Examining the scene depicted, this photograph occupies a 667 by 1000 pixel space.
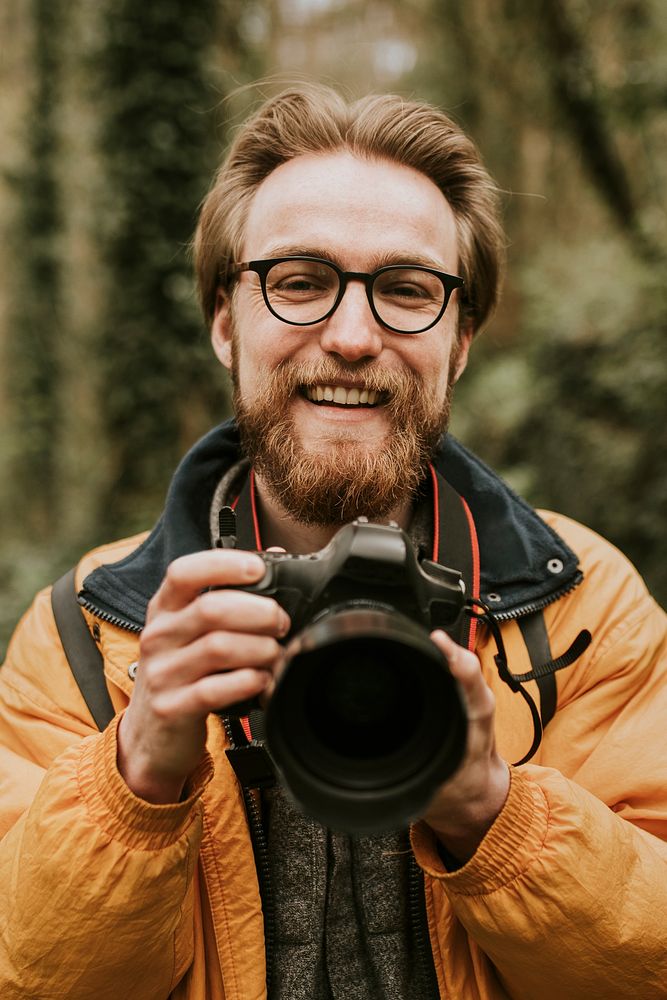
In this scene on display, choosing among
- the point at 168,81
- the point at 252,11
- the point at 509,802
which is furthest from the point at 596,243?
the point at 509,802

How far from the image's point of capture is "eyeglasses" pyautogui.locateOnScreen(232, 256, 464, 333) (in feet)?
6.15

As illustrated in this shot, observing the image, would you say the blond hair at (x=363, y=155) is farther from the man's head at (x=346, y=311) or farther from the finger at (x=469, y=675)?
the finger at (x=469, y=675)

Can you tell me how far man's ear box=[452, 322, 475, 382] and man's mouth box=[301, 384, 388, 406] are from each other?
1.48 feet

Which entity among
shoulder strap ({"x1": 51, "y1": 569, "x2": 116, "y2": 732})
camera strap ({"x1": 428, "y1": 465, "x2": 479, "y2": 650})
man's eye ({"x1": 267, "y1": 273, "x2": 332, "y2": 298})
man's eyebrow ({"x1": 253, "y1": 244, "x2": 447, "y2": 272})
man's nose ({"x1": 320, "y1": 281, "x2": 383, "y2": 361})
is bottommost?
shoulder strap ({"x1": 51, "y1": 569, "x2": 116, "y2": 732})

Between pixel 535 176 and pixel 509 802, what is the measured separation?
10.0 m

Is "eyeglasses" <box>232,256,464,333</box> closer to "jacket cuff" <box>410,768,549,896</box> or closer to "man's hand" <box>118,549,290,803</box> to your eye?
"man's hand" <box>118,549,290,803</box>

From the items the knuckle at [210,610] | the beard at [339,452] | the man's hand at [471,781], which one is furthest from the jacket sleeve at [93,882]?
the beard at [339,452]

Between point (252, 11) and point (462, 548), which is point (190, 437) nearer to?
point (252, 11)

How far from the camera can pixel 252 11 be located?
5641mm

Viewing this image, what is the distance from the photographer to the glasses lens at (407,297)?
1.91 meters

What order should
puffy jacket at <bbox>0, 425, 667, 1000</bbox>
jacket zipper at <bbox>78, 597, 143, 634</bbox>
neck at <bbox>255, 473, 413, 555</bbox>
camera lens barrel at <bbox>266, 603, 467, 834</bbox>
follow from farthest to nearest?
neck at <bbox>255, 473, 413, 555</bbox> → jacket zipper at <bbox>78, 597, 143, 634</bbox> → puffy jacket at <bbox>0, 425, 667, 1000</bbox> → camera lens barrel at <bbox>266, 603, 467, 834</bbox>

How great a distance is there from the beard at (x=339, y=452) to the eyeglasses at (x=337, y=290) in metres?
0.12

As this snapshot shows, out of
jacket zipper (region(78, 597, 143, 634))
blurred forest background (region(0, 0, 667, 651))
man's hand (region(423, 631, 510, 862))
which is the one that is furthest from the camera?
blurred forest background (region(0, 0, 667, 651))

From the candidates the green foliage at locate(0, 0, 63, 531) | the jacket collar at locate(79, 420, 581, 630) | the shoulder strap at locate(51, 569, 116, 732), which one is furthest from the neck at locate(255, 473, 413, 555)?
the green foliage at locate(0, 0, 63, 531)
